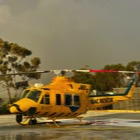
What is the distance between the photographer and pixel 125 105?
3419 centimetres

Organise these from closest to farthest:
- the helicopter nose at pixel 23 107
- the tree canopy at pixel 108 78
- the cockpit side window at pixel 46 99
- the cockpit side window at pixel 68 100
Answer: the helicopter nose at pixel 23 107 → the cockpit side window at pixel 46 99 → the cockpit side window at pixel 68 100 → the tree canopy at pixel 108 78

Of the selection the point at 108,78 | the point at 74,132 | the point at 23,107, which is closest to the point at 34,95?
the point at 23,107

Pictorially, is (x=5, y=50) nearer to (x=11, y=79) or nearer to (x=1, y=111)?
(x=11, y=79)

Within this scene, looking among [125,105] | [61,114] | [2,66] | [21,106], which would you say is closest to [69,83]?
[61,114]

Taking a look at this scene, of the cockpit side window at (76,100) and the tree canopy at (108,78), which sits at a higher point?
the tree canopy at (108,78)

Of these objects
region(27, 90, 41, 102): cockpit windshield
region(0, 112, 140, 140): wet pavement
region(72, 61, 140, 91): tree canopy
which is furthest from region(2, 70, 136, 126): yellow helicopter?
region(72, 61, 140, 91): tree canopy

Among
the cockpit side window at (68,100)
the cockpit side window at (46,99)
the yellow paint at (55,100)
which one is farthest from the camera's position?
the cockpit side window at (68,100)

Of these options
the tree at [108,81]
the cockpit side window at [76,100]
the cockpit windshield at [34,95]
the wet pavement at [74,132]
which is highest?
the tree at [108,81]

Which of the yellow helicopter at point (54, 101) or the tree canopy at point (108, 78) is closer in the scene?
the yellow helicopter at point (54, 101)

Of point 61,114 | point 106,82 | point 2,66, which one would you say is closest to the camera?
point 61,114

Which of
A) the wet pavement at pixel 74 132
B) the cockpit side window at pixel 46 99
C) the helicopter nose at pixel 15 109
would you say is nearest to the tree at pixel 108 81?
the cockpit side window at pixel 46 99

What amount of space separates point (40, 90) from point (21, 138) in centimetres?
516

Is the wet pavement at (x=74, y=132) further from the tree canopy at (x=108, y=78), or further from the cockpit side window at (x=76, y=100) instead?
the tree canopy at (x=108, y=78)

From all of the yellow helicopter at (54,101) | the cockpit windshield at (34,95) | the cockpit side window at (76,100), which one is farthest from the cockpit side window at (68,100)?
the cockpit windshield at (34,95)
